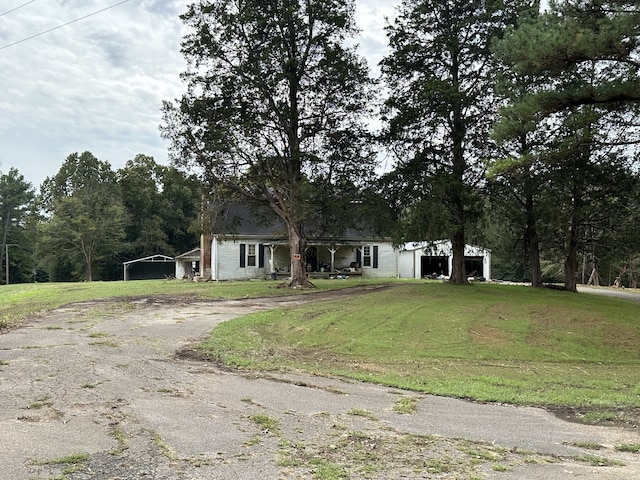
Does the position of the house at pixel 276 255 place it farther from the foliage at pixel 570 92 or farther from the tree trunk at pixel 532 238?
the foliage at pixel 570 92

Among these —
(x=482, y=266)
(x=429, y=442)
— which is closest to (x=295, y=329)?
(x=429, y=442)

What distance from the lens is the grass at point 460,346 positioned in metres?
8.44

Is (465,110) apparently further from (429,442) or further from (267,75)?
(429,442)

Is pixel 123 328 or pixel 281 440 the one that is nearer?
pixel 281 440

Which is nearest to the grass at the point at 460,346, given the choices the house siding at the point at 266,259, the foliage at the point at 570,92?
the foliage at the point at 570,92

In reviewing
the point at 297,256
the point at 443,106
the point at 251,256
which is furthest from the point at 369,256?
the point at 443,106

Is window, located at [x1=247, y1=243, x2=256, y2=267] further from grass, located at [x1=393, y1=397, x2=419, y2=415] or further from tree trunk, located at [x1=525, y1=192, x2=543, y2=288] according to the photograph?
grass, located at [x1=393, y1=397, x2=419, y2=415]

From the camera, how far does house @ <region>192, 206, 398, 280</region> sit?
110 feet

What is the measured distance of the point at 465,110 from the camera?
21594mm

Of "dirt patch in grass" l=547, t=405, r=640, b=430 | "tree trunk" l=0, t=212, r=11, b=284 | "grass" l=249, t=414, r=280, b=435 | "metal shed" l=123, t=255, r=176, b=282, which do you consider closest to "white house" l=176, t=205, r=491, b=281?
"metal shed" l=123, t=255, r=176, b=282

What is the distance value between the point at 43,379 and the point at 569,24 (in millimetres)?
13162

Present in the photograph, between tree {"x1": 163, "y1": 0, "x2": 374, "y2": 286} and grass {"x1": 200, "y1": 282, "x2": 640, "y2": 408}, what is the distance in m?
8.31

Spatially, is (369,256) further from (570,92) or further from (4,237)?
(4,237)

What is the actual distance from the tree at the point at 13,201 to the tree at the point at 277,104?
5749 cm
